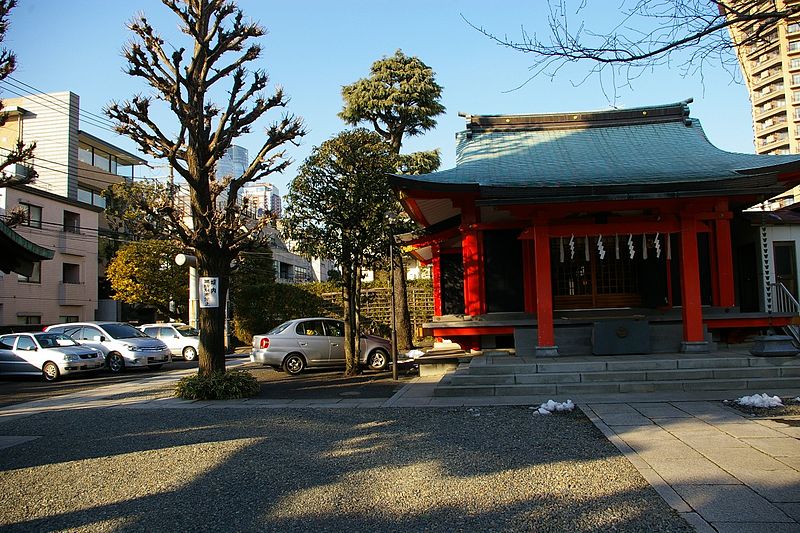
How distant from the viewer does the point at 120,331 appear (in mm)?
19734

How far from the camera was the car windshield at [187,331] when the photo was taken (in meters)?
23.4

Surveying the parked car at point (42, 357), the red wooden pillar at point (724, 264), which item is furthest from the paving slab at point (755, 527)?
the parked car at point (42, 357)

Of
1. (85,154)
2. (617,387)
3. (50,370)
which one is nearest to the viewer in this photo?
(617,387)

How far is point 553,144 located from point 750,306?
21.9 ft

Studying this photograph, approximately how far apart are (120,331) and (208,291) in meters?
9.82

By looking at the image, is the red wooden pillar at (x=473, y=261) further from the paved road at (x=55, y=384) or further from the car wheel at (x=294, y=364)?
the paved road at (x=55, y=384)

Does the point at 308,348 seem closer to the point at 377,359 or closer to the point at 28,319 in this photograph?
the point at 377,359

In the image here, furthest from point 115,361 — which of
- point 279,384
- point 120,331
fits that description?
point 279,384

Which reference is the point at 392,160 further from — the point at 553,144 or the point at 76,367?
the point at 76,367

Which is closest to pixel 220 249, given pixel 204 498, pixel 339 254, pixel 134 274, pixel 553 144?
pixel 339 254

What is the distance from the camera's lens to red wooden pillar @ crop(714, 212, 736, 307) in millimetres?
13586

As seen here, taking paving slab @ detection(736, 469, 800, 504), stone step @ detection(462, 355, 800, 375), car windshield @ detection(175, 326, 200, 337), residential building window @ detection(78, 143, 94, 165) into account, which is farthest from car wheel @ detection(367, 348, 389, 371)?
residential building window @ detection(78, 143, 94, 165)

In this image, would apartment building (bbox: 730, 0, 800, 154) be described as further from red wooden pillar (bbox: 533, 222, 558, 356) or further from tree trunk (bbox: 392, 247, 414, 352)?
red wooden pillar (bbox: 533, 222, 558, 356)

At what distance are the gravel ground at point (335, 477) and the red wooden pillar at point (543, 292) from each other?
317 centimetres
